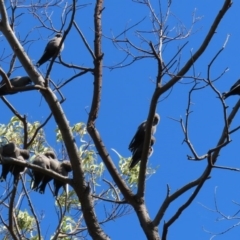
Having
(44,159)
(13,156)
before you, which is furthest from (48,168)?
(13,156)

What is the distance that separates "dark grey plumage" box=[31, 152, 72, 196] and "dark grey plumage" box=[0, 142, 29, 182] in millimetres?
197

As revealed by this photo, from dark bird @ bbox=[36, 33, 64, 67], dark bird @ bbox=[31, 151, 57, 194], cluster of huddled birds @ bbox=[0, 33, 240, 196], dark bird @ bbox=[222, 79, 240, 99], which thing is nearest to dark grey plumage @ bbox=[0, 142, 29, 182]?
cluster of huddled birds @ bbox=[0, 33, 240, 196]

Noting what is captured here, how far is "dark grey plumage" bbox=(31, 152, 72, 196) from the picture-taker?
701 centimetres

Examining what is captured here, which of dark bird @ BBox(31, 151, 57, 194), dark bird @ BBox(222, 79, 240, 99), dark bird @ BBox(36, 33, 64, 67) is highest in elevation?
dark bird @ BBox(36, 33, 64, 67)

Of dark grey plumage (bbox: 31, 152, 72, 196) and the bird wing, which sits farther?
the bird wing

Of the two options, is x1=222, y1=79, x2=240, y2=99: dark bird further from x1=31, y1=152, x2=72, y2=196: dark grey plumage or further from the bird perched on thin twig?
x1=31, y1=152, x2=72, y2=196: dark grey plumage

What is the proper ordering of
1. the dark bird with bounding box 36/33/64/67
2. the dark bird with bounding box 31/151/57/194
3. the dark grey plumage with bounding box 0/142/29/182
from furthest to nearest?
1. the dark bird with bounding box 36/33/64/67
2. the dark bird with bounding box 31/151/57/194
3. the dark grey plumage with bounding box 0/142/29/182

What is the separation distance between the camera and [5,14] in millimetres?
6543

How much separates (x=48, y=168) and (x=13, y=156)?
372 mm

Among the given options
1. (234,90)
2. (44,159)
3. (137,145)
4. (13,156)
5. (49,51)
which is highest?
(49,51)

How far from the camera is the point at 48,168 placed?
7.20 metres

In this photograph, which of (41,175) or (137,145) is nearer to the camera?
(41,175)

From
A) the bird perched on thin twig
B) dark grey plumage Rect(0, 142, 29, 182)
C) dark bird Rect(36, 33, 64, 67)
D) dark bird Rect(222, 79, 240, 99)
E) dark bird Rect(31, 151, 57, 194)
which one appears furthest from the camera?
dark bird Rect(36, 33, 64, 67)

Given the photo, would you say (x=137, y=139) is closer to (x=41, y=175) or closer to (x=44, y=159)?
(x=44, y=159)
